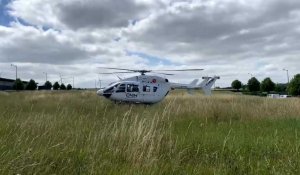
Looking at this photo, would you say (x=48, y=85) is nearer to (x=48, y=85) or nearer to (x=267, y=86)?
(x=48, y=85)

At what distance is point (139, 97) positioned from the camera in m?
21.4

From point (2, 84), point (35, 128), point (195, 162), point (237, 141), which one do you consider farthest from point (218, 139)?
point (2, 84)

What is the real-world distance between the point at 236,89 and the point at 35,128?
122 metres

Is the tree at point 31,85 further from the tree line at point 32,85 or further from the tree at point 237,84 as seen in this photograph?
the tree at point 237,84

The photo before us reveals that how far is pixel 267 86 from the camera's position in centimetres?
10844

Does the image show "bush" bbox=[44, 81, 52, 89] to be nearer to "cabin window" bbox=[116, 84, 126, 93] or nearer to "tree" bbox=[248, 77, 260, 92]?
"tree" bbox=[248, 77, 260, 92]

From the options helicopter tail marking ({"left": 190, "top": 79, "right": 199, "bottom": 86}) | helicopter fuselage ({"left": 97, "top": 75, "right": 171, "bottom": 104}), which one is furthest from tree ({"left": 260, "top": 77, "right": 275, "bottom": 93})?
helicopter fuselage ({"left": 97, "top": 75, "right": 171, "bottom": 104})

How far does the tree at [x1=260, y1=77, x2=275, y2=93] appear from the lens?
108438 millimetres

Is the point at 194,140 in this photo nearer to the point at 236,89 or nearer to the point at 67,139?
the point at 67,139

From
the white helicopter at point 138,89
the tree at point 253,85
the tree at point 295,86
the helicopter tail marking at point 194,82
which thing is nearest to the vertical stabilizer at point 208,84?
the helicopter tail marking at point 194,82

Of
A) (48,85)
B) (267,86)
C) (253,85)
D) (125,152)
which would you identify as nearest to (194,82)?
(125,152)

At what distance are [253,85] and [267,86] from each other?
4877mm

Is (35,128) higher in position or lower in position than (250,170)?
higher

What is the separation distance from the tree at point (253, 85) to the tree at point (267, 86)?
7.81ft
